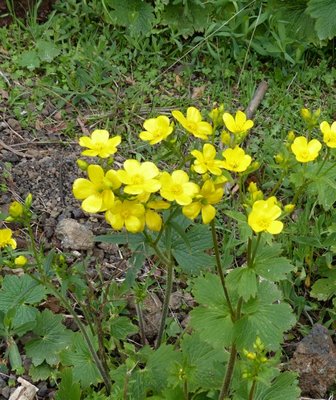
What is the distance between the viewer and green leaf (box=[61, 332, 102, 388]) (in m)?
2.27

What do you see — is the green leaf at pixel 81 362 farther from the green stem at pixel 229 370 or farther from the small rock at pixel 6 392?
the green stem at pixel 229 370

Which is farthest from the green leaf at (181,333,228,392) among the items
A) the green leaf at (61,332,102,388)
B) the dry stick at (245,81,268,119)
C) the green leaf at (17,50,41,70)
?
the green leaf at (17,50,41,70)

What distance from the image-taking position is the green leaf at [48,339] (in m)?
2.47

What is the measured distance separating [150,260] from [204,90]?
3.89ft

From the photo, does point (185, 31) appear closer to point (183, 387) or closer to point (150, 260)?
point (150, 260)

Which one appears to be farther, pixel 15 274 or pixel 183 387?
pixel 15 274

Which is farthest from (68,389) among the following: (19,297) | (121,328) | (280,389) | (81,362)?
(280,389)

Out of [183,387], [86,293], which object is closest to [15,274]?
[86,293]

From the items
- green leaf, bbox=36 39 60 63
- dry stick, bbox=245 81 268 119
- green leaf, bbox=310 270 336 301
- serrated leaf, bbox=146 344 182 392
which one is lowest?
green leaf, bbox=310 270 336 301

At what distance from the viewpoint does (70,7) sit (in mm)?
3809

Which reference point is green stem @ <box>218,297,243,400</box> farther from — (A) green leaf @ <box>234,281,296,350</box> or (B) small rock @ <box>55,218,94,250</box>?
(B) small rock @ <box>55,218,94,250</box>

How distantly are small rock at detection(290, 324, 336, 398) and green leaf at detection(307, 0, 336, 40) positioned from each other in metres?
1.68

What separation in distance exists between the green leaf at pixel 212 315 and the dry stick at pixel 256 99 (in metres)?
1.55

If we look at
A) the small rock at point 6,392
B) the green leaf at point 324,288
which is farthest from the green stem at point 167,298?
the green leaf at point 324,288
